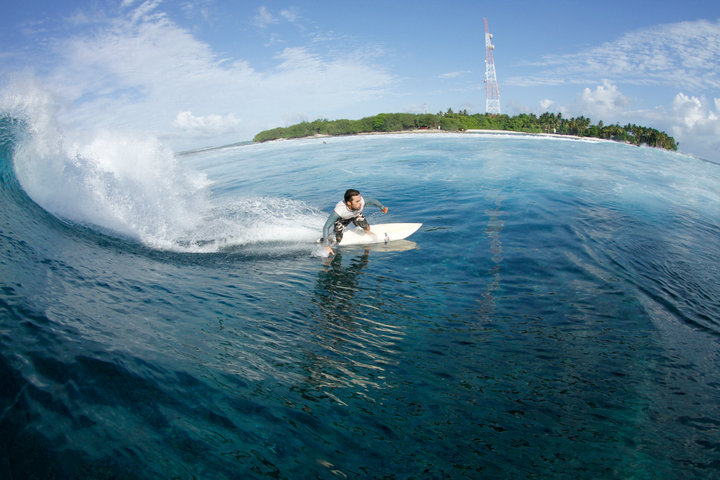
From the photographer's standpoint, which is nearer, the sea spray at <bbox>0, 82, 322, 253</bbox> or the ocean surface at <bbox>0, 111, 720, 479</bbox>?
the ocean surface at <bbox>0, 111, 720, 479</bbox>

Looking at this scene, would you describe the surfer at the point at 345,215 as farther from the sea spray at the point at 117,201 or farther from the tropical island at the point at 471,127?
the tropical island at the point at 471,127

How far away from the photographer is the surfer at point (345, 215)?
357 inches

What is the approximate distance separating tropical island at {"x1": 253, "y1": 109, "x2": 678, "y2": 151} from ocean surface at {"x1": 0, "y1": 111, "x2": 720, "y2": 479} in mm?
113919

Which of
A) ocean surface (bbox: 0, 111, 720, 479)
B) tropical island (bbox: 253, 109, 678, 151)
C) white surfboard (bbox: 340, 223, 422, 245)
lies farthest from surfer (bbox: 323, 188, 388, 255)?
Answer: tropical island (bbox: 253, 109, 678, 151)

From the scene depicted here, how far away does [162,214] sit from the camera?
1275 cm

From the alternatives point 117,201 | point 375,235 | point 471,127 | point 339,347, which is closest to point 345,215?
point 375,235

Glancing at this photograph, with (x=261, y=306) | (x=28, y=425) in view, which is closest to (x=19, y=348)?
(x=28, y=425)

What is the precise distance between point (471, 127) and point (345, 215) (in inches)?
4956

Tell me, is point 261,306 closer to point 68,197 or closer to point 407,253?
point 407,253

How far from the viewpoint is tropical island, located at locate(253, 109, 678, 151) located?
103 m

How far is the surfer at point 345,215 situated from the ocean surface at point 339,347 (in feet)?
2.19

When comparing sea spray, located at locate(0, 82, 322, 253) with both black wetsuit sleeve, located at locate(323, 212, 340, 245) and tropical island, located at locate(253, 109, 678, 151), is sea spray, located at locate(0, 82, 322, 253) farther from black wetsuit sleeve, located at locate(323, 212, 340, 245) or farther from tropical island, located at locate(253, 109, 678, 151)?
tropical island, located at locate(253, 109, 678, 151)

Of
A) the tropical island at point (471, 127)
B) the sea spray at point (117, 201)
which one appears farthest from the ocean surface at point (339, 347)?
the tropical island at point (471, 127)

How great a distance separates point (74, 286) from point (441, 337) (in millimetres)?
6439
